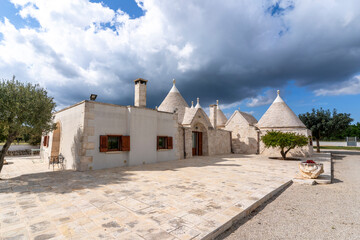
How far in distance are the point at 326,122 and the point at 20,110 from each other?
90.9ft

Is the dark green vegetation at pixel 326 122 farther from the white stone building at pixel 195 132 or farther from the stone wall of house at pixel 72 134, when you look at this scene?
the stone wall of house at pixel 72 134

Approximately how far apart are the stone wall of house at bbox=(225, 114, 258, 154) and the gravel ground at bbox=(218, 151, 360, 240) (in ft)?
43.5

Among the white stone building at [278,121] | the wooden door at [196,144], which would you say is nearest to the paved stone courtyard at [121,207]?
the wooden door at [196,144]

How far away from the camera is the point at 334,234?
3.05 metres

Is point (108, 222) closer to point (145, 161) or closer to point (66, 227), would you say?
point (66, 227)

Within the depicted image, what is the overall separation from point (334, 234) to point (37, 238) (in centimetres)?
480

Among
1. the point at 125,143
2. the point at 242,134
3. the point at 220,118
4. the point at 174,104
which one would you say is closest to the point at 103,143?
the point at 125,143

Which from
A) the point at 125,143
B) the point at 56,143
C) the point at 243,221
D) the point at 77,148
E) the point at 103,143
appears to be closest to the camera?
the point at 243,221

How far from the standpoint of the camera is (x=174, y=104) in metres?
17.7

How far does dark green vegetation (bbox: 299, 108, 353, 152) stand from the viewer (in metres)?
20.9

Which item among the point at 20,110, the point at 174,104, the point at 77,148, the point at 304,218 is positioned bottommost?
the point at 304,218

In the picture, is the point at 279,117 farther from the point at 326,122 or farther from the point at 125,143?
the point at 125,143

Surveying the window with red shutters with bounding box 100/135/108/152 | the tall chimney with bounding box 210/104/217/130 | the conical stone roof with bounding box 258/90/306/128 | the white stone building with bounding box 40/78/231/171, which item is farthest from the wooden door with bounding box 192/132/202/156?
the window with red shutters with bounding box 100/135/108/152

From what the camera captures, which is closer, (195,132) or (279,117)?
(195,132)
